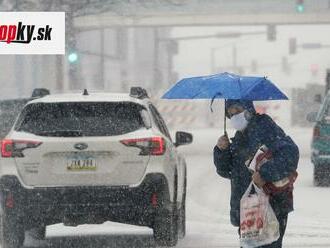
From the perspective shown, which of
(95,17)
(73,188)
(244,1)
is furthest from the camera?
(244,1)

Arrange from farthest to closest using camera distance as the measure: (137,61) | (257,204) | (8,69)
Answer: (137,61) < (8,69) < (257,204)

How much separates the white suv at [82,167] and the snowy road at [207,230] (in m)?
1.45

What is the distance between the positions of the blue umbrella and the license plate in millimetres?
2061

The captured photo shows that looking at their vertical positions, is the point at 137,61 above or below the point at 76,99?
below

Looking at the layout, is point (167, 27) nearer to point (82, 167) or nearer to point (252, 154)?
point (82, 167)

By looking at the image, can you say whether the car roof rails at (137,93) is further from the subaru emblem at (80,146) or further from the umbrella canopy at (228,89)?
the umbrella canopy at (228,89)

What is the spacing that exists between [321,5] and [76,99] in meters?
58.7

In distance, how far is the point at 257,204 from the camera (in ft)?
24.0

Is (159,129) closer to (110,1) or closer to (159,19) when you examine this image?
(110,1)

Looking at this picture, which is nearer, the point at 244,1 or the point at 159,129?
the point at 159,129

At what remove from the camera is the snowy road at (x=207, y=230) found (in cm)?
1204

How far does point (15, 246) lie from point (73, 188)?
3.53 ft

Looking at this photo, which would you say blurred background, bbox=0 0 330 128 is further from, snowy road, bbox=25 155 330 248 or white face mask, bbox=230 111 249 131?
white face mask, bbox=230 111 249 131

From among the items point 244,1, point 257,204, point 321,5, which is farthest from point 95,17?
point 257,204
